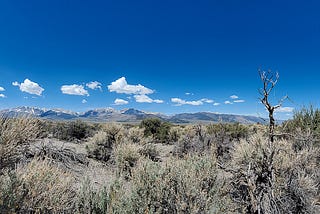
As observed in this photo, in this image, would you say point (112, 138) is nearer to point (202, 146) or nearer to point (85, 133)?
point (202, 146)

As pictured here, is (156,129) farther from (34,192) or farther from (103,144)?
(34,192)

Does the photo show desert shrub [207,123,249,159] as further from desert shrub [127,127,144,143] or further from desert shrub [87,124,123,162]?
desert shrub [87,124,123,162]

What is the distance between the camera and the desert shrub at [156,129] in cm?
2223

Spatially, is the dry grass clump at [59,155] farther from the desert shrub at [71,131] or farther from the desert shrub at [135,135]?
the desert shrub at [71,131]

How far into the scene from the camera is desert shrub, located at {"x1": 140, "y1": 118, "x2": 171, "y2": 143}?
22.2 meters

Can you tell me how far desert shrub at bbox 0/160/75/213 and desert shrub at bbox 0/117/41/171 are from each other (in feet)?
0.89

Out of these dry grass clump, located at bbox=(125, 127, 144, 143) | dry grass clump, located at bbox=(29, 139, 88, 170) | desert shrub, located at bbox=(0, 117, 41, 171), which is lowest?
dry grass clump, located at bbox=(29, 139, 88, 170)

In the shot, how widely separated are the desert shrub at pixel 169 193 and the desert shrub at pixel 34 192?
1.23 meters

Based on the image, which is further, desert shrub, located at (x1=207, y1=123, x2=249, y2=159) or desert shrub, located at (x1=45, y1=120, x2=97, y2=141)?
desert shrub, located at (x1=45, y1=120, x2=97, y2=141)

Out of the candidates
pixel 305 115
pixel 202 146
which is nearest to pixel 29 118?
pixel 202 146

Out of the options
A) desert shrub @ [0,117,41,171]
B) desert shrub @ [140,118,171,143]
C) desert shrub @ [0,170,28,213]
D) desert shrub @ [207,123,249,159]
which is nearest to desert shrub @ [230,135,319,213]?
desert shrub @ [0,170,28,213]

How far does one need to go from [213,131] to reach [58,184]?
44.1 ft

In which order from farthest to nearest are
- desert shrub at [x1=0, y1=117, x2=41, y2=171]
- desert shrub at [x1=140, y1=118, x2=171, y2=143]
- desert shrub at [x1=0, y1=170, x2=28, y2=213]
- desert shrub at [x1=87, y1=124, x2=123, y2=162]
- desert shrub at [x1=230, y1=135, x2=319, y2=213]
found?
desert shrub at [x1=140, y1=118, x2=171, y2=143]
desert shrub at [x1=87, y1=124, x2=123, y2=162]
desert shrub at [x1=230, y1=135, x2=319, y2=213]
desert shrub at [x1=0, y1=117, x2=41, y2=171]
desert shrub at [x1=0, y1=170, x2=28, y2=213]

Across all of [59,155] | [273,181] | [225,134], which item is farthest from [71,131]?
[273,181]
